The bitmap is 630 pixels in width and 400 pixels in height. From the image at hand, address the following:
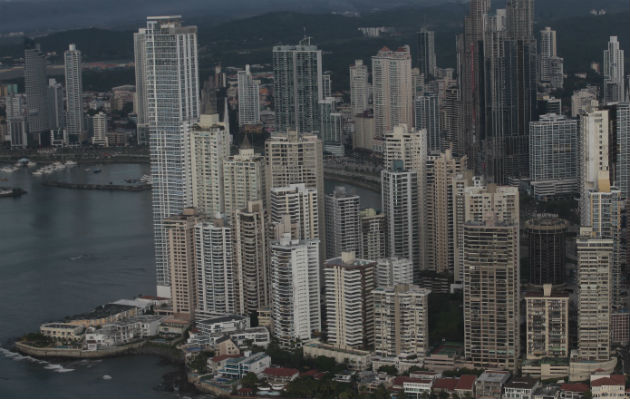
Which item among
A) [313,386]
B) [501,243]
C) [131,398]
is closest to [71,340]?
[131,398]

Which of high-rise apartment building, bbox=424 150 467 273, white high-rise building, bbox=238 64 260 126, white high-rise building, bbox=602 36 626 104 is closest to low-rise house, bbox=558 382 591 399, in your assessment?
high-rise apartment building, bbox=424 150 467 273

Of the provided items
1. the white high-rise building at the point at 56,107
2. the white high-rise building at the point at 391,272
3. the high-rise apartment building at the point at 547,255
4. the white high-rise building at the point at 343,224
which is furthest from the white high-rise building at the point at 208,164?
the white high-rise building at the point at 56,107

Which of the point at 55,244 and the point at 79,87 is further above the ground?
the point at 79,87

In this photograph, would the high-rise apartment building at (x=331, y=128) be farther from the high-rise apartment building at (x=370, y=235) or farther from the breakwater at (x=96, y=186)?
the high-rise apartment building at (x=370, y=235)

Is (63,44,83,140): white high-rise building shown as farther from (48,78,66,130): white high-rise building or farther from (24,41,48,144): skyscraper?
(24,41,48,144): skyscraper

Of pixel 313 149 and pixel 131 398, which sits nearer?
pixel 131 398

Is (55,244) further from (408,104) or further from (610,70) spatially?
(610,70)

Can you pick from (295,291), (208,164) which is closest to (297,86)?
(208,164)
